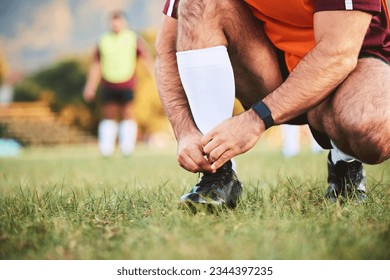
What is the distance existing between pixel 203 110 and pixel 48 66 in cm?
2653

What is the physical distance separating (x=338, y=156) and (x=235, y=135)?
0.51 metres

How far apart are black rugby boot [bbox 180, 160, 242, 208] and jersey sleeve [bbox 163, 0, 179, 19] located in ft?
1.68

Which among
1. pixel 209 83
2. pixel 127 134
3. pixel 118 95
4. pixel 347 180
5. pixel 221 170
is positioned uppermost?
pixel 209 83

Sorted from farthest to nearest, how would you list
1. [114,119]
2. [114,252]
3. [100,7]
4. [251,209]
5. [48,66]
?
[48,66] → [114,119] → [100,7] → [251,209] → [114,252]

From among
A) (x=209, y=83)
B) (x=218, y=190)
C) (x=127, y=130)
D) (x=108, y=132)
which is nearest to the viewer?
(x=218, y=190)

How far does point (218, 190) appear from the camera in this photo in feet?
4.32

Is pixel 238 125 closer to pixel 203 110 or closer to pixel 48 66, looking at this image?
pixel 203 110

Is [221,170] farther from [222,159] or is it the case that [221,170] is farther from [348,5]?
[348,5]

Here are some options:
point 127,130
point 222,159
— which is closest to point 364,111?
point 222,159

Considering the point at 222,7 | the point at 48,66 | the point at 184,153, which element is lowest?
the point at 48,66

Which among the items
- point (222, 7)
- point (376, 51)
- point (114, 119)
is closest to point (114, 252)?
point (222, 7)

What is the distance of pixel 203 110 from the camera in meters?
1.43

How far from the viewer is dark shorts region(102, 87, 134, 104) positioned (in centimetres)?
718

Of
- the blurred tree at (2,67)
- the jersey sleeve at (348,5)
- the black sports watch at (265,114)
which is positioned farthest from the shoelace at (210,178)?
the blurred tree at (2,67)
